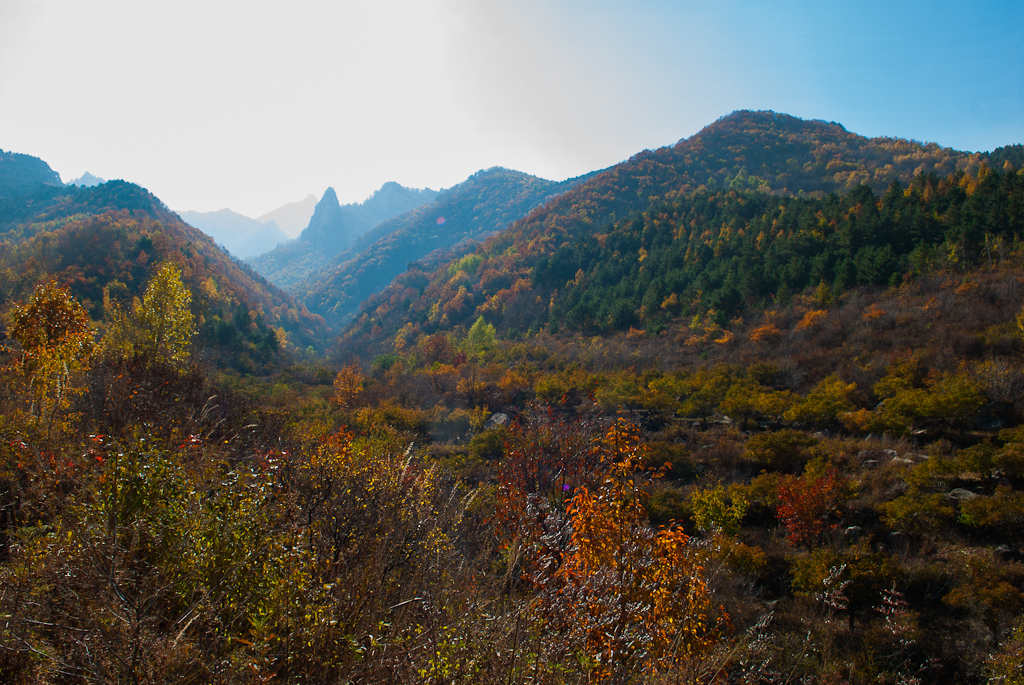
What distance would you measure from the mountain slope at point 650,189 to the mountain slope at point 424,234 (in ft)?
141

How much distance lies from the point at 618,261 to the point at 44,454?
54043 millimetres

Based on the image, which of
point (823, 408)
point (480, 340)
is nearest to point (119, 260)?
point (480, 340)

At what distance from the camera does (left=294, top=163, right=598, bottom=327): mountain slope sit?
12062 centimetres

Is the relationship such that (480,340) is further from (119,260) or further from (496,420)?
(119,260)

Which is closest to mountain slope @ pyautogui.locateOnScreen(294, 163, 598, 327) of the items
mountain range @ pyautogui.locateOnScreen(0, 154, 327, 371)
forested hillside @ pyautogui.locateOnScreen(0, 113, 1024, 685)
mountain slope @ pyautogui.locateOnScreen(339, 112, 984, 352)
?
mountain range @ pyautogui.locateOnScreen(0, 154, 327, 371)

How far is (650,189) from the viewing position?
3007 inches

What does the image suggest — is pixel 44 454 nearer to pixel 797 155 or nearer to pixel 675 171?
pixel 675 171

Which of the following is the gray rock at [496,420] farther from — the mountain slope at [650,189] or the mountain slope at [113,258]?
the mountain slope at [113,258]

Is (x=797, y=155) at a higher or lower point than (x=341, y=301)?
higher

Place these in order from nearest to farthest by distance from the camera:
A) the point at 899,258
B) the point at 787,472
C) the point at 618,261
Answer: the point at 787,472
the point at 899,258
the point at 618,261

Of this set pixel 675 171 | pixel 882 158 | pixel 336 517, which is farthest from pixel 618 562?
pixel 882 158

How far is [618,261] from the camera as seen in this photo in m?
54.2

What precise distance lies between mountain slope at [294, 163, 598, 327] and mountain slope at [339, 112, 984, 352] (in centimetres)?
4290

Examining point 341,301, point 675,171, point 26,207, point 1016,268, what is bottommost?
point 341,301
